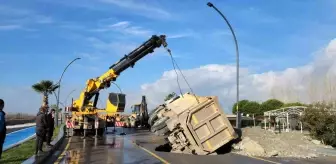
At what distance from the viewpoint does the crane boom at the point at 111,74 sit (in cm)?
2827

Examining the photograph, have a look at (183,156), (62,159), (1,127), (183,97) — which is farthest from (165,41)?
(1,127)

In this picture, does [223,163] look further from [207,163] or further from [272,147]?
[272,147]

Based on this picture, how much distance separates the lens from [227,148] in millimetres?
18969

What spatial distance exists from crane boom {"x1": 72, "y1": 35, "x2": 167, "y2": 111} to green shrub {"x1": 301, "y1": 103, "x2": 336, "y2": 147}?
9.90m

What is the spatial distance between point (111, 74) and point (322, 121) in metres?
15.2

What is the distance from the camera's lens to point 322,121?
22375mm

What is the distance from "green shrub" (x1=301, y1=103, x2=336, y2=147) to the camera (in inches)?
864

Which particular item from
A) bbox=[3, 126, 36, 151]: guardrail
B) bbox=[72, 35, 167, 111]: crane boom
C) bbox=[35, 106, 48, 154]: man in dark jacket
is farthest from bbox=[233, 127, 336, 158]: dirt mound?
bbox=[3, 126, 36, 151]: guardrail

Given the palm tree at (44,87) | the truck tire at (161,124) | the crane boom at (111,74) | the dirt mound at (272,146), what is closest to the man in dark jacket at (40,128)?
the truck tire at (161,124)

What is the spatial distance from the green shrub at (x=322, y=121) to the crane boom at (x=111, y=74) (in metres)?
9.90

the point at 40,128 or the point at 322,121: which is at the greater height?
the point at 322,121

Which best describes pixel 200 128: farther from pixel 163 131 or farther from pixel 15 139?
pixel 15 139

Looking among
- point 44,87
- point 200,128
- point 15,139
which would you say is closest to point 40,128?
point 200,128

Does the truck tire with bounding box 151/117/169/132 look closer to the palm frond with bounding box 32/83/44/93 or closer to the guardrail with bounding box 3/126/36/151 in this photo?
the guardrail with bounding box 3/126/36/151
